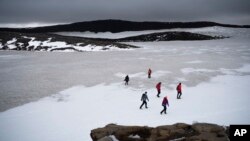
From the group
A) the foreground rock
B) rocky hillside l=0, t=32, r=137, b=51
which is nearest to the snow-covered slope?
the foreground rock

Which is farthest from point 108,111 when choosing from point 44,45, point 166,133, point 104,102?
→ point 44,45

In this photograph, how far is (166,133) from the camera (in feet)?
32.3

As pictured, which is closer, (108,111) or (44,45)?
(108,111)

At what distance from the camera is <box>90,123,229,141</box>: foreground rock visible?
9336mm

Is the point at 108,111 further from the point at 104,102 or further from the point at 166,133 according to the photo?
the point at 166,133

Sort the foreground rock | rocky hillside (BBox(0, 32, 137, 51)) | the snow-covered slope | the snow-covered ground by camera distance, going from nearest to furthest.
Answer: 1. the foreground rock
2. the snow-covered slope
3. the snow-covered ground
4. rocky hillside (BBox(0, 32, 137, 51))

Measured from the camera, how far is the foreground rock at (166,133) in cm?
934

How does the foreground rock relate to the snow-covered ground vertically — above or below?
above

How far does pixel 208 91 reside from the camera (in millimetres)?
20406

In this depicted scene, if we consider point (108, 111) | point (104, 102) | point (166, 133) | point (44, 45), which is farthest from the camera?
point (44, 45)

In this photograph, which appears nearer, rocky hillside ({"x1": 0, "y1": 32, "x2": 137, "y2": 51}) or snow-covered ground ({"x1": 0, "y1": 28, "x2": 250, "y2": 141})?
snow-covered ground ({"x1": 0, "y1": 28, "x2": 250, "y2": 141})

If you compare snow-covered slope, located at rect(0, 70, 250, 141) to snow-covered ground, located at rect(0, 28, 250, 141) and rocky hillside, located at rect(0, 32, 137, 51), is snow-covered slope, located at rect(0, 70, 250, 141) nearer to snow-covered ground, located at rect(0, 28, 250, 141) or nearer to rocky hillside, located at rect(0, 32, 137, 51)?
snow-covered ground, located at rect(0, 28, 250, 141)

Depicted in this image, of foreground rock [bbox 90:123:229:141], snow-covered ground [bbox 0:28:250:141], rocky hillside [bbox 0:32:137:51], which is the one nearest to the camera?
foreground rock [bbox 90:123:229:141]

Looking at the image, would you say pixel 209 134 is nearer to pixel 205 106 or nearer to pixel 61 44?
pixel 205 106
